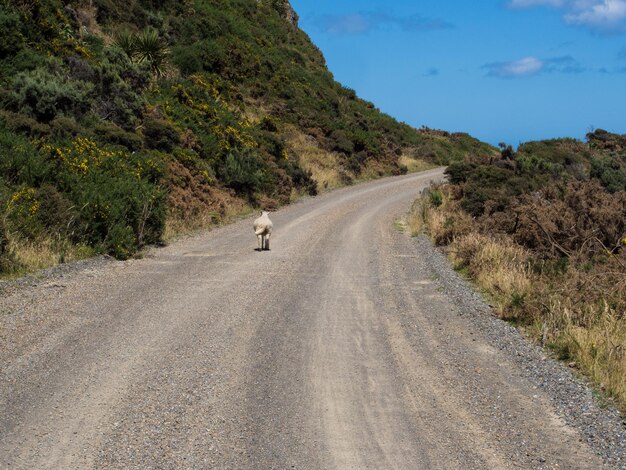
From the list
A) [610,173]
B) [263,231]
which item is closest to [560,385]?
[263,231]

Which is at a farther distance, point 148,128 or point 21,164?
point 148,128

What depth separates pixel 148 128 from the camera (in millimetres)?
21172

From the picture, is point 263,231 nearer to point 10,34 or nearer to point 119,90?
point 119,90

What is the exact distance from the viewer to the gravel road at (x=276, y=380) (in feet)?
16.5

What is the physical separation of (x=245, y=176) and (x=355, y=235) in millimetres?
7365

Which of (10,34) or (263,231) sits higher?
(10,34)

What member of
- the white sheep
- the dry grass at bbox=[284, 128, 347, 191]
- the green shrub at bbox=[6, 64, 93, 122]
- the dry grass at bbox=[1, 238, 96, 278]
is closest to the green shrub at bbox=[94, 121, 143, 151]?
the green shrub at bbox=[6, 64, 93, 122]

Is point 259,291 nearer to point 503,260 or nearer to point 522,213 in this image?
point 503,260

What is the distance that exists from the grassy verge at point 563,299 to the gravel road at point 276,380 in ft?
1.21

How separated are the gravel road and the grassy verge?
0.37m

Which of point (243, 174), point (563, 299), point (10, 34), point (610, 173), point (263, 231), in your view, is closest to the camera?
point (563, 299)

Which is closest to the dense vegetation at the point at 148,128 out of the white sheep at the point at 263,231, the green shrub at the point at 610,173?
the white sheep at the point at 263,231

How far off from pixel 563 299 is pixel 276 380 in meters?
5.38

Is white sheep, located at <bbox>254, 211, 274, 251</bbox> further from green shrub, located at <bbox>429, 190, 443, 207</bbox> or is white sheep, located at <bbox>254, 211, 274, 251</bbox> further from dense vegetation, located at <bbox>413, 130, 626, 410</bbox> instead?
green shrub, located at <bbox>429, 190, 443, 207</bbox>
